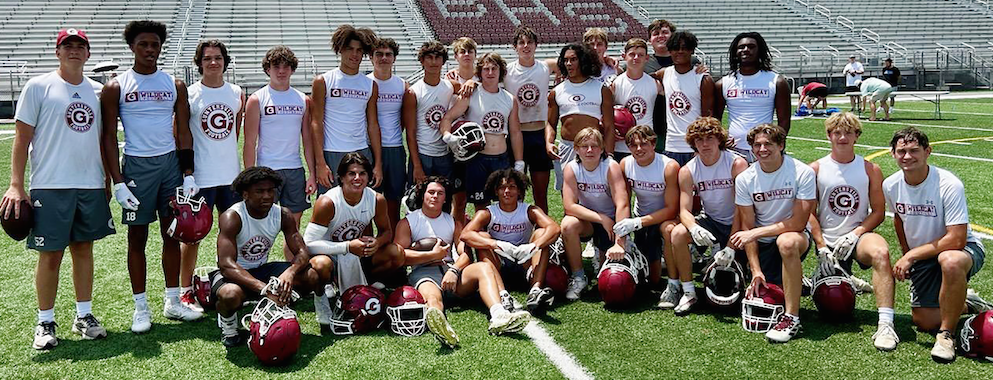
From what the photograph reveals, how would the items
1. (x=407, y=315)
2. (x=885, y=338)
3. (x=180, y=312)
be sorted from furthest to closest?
(x=180, y=312)
(x=407, y=315)
(x=885, y=338)

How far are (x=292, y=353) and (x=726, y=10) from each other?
3883 cm

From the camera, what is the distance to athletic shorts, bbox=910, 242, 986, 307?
434 centimetres

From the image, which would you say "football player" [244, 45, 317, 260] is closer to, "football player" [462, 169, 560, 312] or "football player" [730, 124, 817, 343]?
"football player" [462, 169, 560, 312]

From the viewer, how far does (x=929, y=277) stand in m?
4.40

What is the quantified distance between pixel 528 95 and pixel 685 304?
2272mm

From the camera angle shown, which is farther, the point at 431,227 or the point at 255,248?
the point at 431,227

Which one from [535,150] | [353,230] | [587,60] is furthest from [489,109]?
[353,230]

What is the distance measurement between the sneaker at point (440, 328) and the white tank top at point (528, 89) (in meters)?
2.47

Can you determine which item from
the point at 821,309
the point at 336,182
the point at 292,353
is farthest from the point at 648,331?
the point at 336,182

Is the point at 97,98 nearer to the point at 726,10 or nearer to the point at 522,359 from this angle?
the point at 522,359

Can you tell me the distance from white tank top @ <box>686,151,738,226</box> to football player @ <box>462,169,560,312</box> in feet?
3.24

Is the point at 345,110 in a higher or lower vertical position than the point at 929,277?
higher

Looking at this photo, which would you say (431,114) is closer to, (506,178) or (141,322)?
(506,178)

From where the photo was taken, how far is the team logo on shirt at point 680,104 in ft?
19.9
